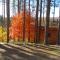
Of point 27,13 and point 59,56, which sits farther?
point 27,13

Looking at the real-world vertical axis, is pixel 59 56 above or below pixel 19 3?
below

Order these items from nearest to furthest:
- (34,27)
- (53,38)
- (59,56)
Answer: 1. (59,56)
2. (34,27)
3. (53,38)

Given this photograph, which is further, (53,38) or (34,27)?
(53,38)

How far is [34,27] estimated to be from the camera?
29688mm

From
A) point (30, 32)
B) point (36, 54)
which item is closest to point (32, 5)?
point (30, 32)

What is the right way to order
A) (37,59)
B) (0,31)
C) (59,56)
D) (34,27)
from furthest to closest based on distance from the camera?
(0,31)
(34,27)
(59,56)
(37,59)

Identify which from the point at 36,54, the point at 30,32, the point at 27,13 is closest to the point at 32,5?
the point at 27,13

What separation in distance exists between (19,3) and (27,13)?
193cm

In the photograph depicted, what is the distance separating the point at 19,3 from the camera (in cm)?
3341

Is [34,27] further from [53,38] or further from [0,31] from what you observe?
[0,31]

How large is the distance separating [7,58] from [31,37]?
64.3 feet

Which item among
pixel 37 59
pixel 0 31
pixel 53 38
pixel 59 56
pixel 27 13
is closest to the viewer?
pixel 37 59

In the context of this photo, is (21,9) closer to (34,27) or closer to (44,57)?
(34,27)

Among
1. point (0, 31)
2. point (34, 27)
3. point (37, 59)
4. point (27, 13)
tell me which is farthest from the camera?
point (0, 31)
